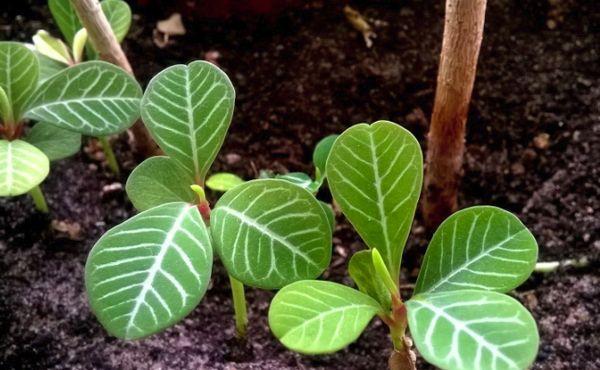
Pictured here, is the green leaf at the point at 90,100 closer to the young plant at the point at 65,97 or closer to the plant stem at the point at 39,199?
the young plant at the point at 65,97

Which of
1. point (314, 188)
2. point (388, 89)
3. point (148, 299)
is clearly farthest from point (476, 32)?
point (148, 299)

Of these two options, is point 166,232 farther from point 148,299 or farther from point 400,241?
point 400,241

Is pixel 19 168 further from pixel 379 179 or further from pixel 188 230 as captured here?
pixel 379 179

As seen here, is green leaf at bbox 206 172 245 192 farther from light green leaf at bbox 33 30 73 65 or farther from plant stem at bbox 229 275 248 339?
light green leaf at bbox 33 30 73 65

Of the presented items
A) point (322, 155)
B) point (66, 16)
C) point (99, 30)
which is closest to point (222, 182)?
point (322, 155)

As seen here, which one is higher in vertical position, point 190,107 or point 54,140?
point 190,107

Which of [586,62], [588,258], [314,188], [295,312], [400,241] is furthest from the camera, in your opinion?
[586,62]

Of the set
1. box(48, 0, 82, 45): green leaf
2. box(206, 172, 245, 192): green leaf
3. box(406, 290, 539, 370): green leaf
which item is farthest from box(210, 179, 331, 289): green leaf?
box(48, 0, 82, 45): green leaf
